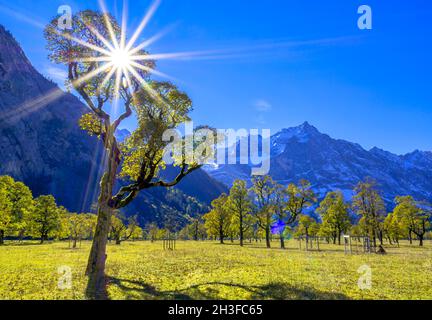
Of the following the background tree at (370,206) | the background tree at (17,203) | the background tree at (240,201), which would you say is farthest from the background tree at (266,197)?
the background tree at (17,203)

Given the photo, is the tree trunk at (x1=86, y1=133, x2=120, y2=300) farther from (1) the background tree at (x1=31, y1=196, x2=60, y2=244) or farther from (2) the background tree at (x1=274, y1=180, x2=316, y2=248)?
(1) the background tree at (x1=31, y1=196, x2=60, y2=244)

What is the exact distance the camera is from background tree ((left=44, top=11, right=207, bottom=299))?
23.0 m

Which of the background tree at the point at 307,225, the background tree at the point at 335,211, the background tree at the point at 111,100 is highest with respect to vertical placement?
the background tree at the point at 111,100

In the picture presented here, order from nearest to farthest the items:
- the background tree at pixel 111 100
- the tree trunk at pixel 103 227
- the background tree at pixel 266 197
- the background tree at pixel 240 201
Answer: the tree trunk at pixel 103 227
the background tree at pixel 111 100
the background tree at pixel 266 197
the background tree at pixel 240 201

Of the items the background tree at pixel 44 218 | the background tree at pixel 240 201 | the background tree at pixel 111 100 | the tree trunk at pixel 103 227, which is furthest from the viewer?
the background tree at pixel 240 201

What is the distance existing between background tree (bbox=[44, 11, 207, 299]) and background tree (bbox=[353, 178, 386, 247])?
53360 millimetres

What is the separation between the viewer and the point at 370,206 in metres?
65.6

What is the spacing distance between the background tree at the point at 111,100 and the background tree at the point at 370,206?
5336 cm

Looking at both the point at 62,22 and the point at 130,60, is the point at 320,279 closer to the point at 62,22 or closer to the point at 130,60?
the point at 130,60

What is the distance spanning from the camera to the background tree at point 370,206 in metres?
64.4

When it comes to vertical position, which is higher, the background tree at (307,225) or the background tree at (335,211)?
the background tree at (335,211)

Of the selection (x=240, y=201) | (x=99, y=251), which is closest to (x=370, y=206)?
(x=240, y=201)

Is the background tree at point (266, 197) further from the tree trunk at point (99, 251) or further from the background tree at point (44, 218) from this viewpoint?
the background tree at point (44, 218)
